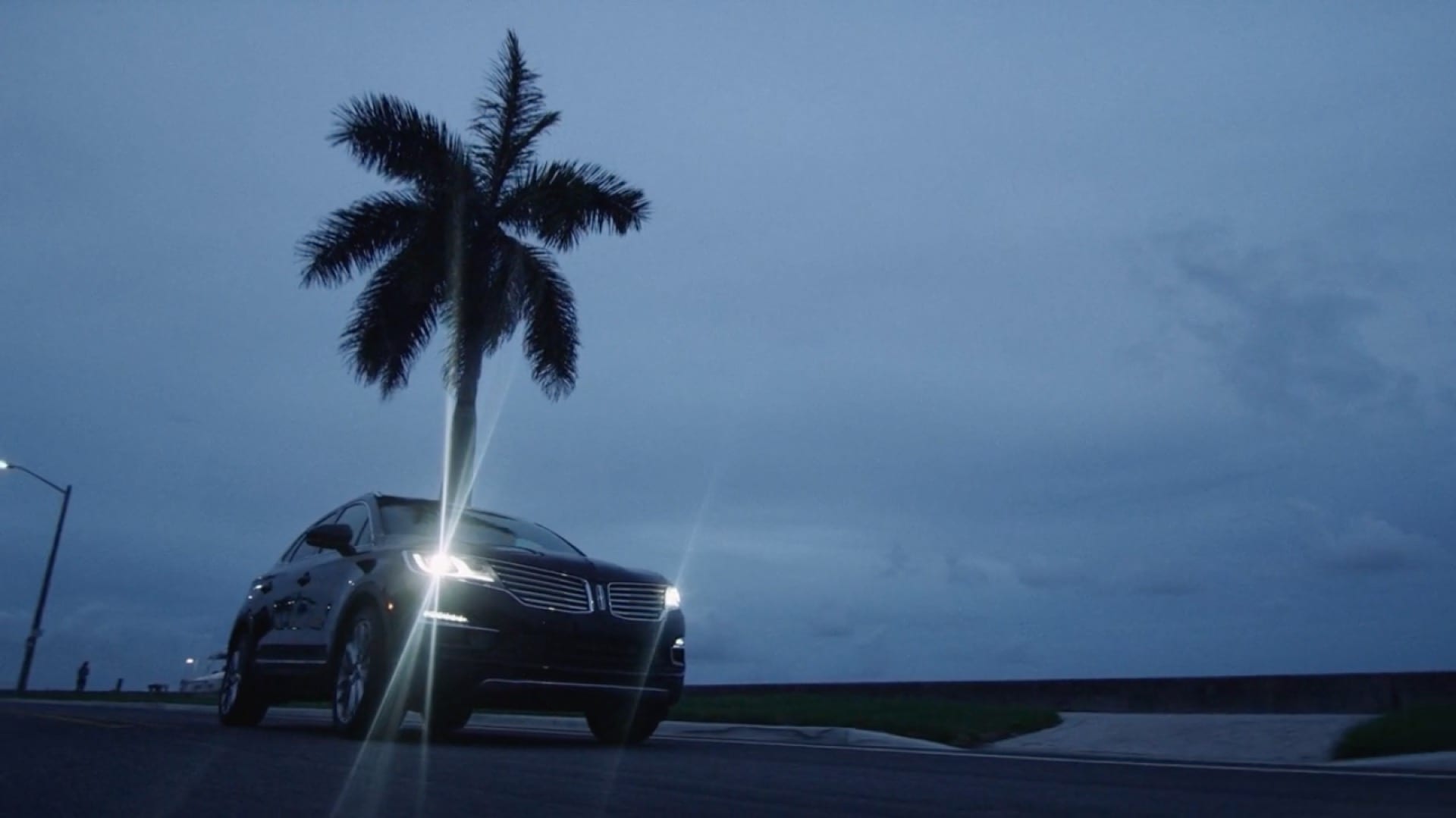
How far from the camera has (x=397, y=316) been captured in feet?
78.1

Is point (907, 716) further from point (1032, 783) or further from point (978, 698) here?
point (1032, 783)

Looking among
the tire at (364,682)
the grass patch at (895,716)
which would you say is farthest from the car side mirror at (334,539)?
the grass patch at (895,716)

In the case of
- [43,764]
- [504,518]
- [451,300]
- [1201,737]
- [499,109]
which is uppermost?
[499,109]

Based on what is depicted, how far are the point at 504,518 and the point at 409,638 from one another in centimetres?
191

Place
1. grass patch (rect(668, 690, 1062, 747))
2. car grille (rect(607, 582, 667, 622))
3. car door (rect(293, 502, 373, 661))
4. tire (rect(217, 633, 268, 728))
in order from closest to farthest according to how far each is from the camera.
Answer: car grille (rect(607, 582, 667, 622))
car door (rect(293, 502, 373, 661))
grass patch (rect(668, 690, 1062, 747))
tire (rect(217, 633, 268, 728))

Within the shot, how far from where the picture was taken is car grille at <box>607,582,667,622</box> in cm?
984

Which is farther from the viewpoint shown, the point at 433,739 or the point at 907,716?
the point at 907,716

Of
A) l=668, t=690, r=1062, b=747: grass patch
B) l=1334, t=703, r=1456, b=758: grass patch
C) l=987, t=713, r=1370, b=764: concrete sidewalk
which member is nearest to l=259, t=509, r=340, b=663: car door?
l=668, t=690, r=1062, b=747: grass patch

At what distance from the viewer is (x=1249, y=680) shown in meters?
12.8

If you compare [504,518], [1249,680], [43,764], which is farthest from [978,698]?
[43,764]

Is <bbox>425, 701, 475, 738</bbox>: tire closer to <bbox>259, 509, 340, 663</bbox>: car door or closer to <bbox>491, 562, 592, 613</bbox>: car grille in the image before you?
<bbox>491, 562, 592, 613</bbox>: car grille

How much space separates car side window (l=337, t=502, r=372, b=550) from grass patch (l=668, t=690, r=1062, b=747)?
3.93 meters

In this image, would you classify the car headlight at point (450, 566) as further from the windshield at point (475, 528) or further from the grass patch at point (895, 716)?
the grass patch at point (895, 716)

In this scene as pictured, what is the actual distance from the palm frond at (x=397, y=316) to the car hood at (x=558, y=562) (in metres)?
14.0
